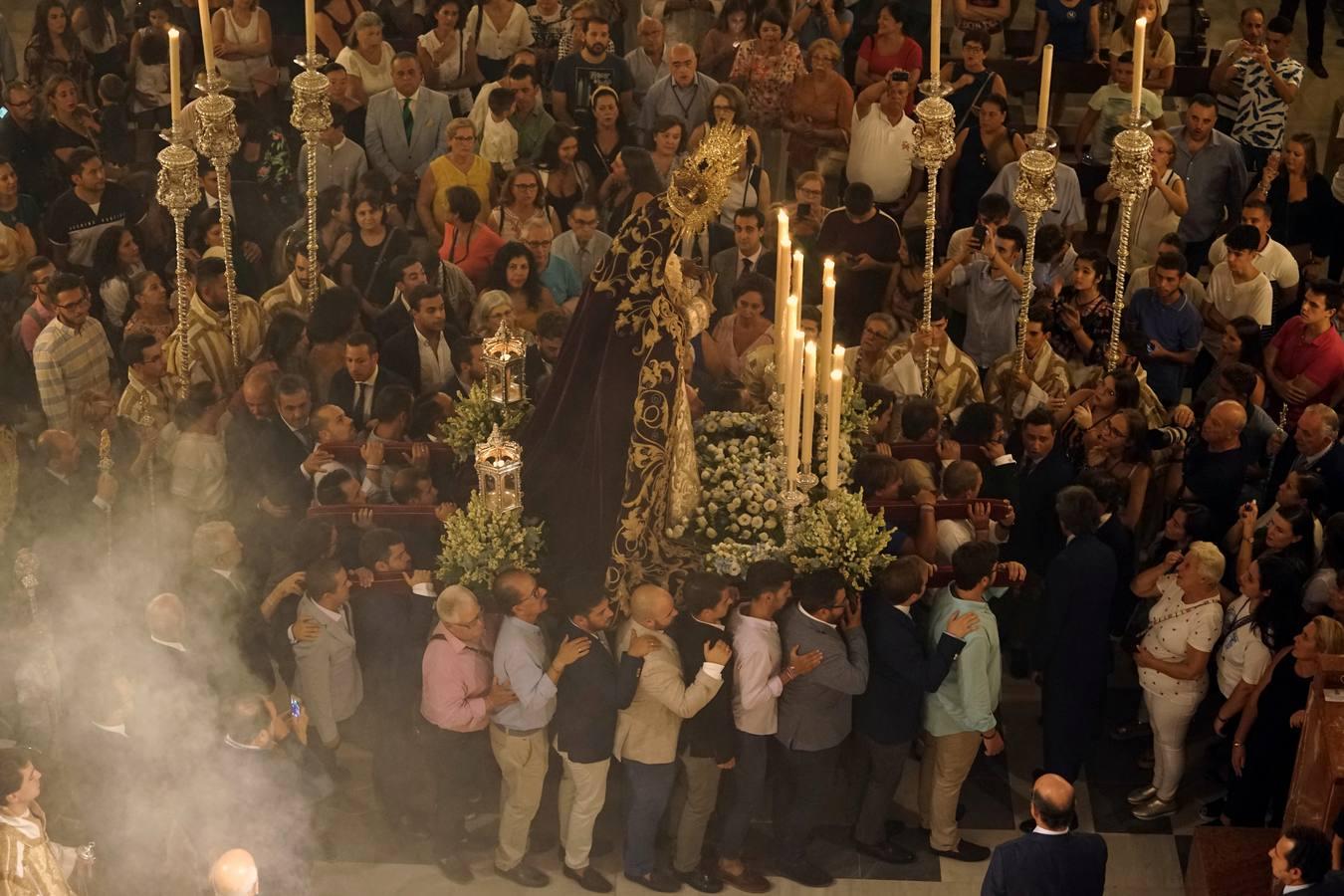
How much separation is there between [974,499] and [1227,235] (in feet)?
9.99

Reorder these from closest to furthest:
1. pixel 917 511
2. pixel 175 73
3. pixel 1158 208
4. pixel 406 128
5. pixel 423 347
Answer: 1. pixel 917 511
2. pixel 175 73
3. pixel 423 347
4. pixel 1158 208
5. pixel 406 128

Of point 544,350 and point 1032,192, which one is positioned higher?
point 1032,192

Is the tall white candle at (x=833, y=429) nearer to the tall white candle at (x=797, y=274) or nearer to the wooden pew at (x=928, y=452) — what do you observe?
the tall white candle at (x=797, y=274)

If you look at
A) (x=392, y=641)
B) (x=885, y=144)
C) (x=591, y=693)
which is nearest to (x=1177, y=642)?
(x=591, y=693)

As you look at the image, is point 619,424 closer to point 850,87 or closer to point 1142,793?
point 1142,793

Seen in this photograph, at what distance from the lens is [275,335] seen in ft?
40.7

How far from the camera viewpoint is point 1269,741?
1050 centimetres

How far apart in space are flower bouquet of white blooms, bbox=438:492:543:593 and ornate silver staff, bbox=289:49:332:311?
2546 millimetres

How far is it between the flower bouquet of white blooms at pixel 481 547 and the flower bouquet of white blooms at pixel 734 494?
2.39 ft

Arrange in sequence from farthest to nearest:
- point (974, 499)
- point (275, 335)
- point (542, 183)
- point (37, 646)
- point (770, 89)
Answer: point (770, 89) < point (542, 183) < point (275, 335) < point (974, 499) < point (37, 646)

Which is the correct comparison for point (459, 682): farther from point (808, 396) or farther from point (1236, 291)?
point (1236, 291)

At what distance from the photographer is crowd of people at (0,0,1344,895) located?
Answer: 1026cm

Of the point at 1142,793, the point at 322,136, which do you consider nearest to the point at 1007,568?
the point at 1142,793

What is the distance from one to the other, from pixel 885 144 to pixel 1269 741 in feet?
17.1
